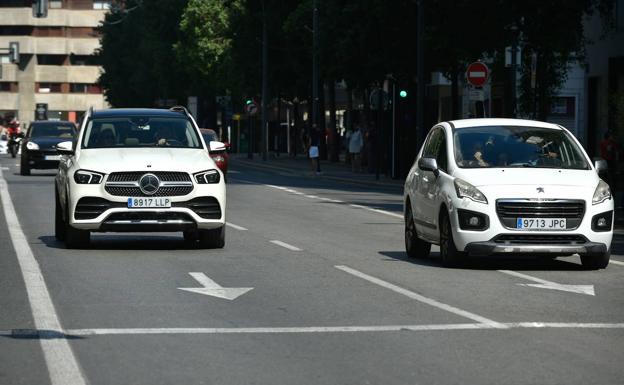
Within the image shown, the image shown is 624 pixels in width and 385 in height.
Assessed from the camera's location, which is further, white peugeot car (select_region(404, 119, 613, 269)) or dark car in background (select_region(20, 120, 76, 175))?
dark car in background (select_region(20, 120, 76, 175))

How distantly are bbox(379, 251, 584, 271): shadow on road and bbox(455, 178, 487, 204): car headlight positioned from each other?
2.31ft

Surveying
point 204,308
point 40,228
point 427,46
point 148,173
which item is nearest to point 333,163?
point 427,46

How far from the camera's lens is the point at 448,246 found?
17.6 meters

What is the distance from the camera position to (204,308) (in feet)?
43.0

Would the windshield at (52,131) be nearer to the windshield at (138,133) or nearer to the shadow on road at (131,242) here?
the shadow on road at (131,242)

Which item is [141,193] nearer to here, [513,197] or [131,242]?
[131,242]

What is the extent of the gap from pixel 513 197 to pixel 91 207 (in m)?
4.98

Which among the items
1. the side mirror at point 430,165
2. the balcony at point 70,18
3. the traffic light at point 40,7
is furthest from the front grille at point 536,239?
the balcony at point 70,18

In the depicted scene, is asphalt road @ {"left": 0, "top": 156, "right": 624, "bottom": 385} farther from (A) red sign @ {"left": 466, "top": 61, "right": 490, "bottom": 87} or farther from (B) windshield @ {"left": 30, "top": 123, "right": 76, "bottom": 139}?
(B) windshield @ {"left": 30, "top": 123, "right": 76, "bottom": 139}

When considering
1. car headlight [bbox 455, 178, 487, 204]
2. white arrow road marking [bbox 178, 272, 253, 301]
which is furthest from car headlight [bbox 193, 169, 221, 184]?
white arrow road marking [bbox 178, 272, 253, 301]

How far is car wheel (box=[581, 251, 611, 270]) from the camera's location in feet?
57.5

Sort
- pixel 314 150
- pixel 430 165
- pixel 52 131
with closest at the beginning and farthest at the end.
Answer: pixel 430 165 → pixel 52 131 → pixel 314 150

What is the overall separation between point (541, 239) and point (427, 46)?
99.2ft

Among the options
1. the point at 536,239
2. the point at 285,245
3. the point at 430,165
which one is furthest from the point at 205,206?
the point at 536,239
